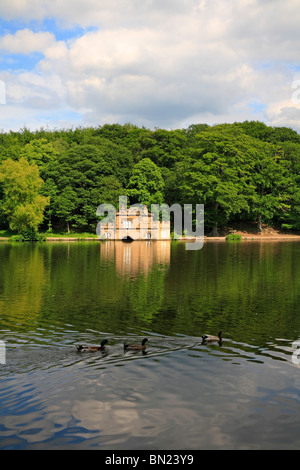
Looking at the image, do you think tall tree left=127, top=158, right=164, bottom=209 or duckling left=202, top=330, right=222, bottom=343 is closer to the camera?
duckling left=202, top=330, right=222, bottom=343

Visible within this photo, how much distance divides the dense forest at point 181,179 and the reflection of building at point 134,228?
3541 millimetres

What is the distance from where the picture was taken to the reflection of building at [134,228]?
7106cm

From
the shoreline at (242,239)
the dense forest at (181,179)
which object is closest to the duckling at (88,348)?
the dense forest at (181,179)

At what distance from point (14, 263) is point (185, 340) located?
82.7 feet

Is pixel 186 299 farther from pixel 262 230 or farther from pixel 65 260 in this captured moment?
pixel 262 230

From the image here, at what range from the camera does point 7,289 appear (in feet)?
77.7

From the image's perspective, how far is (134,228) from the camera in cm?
7112

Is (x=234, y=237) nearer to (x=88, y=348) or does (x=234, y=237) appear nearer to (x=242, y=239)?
(x=242, y=239)

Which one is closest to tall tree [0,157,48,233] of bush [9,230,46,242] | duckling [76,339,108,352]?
bush [9,230,46,242]

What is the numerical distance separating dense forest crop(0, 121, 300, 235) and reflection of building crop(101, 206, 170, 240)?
3541 millimetres

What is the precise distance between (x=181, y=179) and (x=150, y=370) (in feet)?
234

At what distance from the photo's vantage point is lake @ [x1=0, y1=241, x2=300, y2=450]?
836 centimetres

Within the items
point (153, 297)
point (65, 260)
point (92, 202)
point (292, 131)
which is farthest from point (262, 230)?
point (153, 297)

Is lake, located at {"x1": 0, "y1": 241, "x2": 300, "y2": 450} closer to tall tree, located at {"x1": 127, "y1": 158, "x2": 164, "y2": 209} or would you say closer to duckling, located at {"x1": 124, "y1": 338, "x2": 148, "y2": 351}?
duckling, located at {"x1": 124, "y1": 338, "x2": 148, "y2": 351}
